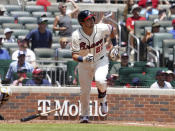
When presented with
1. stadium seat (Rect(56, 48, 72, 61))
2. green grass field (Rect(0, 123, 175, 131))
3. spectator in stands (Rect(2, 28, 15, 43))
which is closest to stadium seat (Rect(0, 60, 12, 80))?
stadium seat (Rect(56, 48, 72, 61))

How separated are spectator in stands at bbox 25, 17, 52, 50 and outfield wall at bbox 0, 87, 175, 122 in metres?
2.68

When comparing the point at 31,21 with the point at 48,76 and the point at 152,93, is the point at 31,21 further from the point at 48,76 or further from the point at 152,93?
the point at 152,93

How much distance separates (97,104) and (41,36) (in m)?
3.03

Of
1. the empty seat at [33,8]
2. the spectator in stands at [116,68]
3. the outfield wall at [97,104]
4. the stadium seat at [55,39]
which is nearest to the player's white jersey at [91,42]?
the outfield wall at [97,104]

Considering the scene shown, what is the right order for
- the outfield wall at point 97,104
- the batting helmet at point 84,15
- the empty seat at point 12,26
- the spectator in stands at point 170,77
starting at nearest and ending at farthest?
the batting helmet at point 84,15, the outfield wall at point 97,104, the spectator in stands at point 170,77, the empty seat at point 12,26

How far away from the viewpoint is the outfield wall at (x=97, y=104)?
44.1 ft

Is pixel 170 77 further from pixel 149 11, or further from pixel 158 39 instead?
pixel 149 11

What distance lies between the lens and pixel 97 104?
13.6m

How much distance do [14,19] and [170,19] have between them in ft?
14.6

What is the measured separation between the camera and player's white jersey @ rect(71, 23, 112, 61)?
36.2 feet

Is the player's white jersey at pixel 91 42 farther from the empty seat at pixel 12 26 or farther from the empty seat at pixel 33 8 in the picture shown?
the empty seat at pixel 33 8

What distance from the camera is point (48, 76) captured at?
46.8 ft

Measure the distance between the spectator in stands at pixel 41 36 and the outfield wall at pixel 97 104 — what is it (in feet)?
8.78

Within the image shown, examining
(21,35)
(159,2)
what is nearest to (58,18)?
(21,35)
